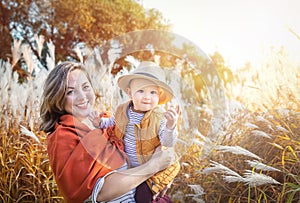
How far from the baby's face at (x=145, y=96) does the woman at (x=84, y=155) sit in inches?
7.6

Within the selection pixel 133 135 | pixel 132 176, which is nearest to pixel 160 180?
pixel 132 176

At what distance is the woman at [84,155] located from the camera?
138 cm

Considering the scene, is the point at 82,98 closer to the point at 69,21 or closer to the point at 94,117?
the point at 94,117

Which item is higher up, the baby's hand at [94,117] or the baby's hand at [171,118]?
the baby's hand at [94,117]

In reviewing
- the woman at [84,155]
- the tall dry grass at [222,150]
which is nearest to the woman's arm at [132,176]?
the woman at [84,155]

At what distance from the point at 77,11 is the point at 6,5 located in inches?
72.7

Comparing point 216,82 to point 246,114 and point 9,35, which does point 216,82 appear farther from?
point 9,35

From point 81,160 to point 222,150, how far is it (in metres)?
1.11

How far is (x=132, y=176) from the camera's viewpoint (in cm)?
137

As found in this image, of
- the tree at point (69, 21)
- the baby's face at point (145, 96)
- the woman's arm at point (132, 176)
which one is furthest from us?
the tree at point (69, 21)

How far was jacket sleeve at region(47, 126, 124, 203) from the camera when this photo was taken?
140 cm

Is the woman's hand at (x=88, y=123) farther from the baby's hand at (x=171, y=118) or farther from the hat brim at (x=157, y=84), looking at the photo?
the baby's hand at (x=171, y=118)

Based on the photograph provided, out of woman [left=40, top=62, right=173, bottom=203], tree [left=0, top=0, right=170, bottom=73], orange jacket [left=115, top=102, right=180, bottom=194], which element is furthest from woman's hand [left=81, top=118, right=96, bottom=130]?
tree [left=0, top=0, right=170, bottom=73]

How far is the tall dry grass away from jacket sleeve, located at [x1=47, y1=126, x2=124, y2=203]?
1.91 feet
